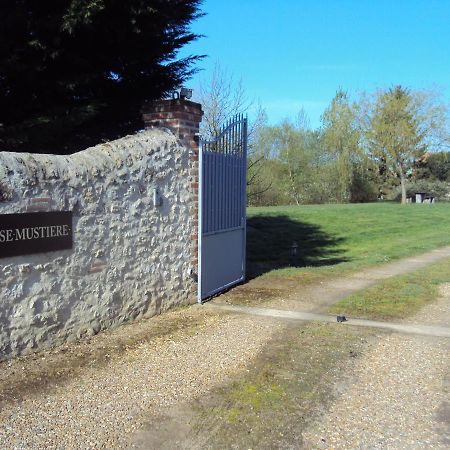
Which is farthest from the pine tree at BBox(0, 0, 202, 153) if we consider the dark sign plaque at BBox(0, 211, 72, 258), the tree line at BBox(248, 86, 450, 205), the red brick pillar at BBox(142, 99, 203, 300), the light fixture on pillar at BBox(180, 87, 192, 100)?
the tree line at BBox(248, 86, 450, 205)

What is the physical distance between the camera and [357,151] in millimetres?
43781

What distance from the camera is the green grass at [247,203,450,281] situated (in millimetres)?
12582

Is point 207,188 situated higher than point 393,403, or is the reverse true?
point 207,188

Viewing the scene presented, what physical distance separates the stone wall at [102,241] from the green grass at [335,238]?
12.8 feet

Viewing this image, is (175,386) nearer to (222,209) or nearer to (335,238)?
(222,209)

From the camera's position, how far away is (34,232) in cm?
513

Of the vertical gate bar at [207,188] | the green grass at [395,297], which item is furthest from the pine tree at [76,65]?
the green grass at [395,297]

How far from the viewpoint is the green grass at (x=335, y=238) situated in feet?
41.3

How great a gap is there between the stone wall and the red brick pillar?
5cm

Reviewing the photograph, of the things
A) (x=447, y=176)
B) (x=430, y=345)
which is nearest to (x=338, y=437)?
(x=430, y=345)


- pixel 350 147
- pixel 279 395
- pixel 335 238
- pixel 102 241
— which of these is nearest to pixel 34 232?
pixel 102 241

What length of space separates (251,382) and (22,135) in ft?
14.9

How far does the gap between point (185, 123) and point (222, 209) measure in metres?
1.77

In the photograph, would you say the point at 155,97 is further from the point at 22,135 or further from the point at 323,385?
the point at 323,385
